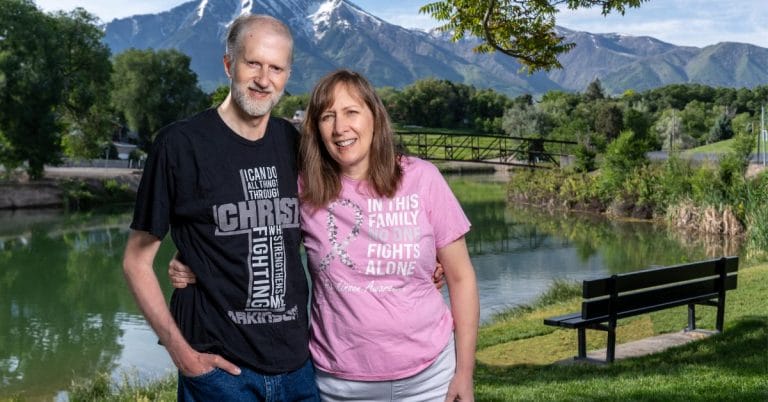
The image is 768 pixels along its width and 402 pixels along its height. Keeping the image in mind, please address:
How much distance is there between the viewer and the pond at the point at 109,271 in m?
10.3

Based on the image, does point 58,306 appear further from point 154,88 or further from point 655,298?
point 154,88

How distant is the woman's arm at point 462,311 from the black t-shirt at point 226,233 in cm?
42

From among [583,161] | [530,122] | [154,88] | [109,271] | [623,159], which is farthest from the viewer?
[530,122]

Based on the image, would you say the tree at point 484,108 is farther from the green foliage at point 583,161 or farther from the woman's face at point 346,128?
the woman's face at point 346,128

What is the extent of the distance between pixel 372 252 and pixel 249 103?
1.56 ft

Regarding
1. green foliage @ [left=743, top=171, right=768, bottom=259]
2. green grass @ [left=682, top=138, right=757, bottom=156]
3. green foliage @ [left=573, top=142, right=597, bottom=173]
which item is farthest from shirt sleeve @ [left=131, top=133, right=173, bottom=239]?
green foliage @ [left=573, top=142, right=597, bottom=173]

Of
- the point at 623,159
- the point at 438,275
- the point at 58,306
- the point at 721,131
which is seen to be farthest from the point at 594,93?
the point at 438,275

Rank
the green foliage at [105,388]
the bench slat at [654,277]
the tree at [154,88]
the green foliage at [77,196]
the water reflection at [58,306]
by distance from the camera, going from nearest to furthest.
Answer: the bench slat at [654,277]
the green foliage at [105,388]
the water reflection at [58,306]
the green foliage at [77,196]
the tree at [154,88]

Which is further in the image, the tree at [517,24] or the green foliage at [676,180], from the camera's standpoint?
the green foliage at [676,180]

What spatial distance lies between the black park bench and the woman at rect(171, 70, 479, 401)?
462cm

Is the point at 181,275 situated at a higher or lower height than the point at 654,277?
higher

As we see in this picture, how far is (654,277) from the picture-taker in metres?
7.05

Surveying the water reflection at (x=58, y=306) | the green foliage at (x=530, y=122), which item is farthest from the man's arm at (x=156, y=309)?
the green foliage at (x=530, y=122)

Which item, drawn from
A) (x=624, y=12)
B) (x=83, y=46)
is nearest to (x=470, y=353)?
(x=624, y=12)
